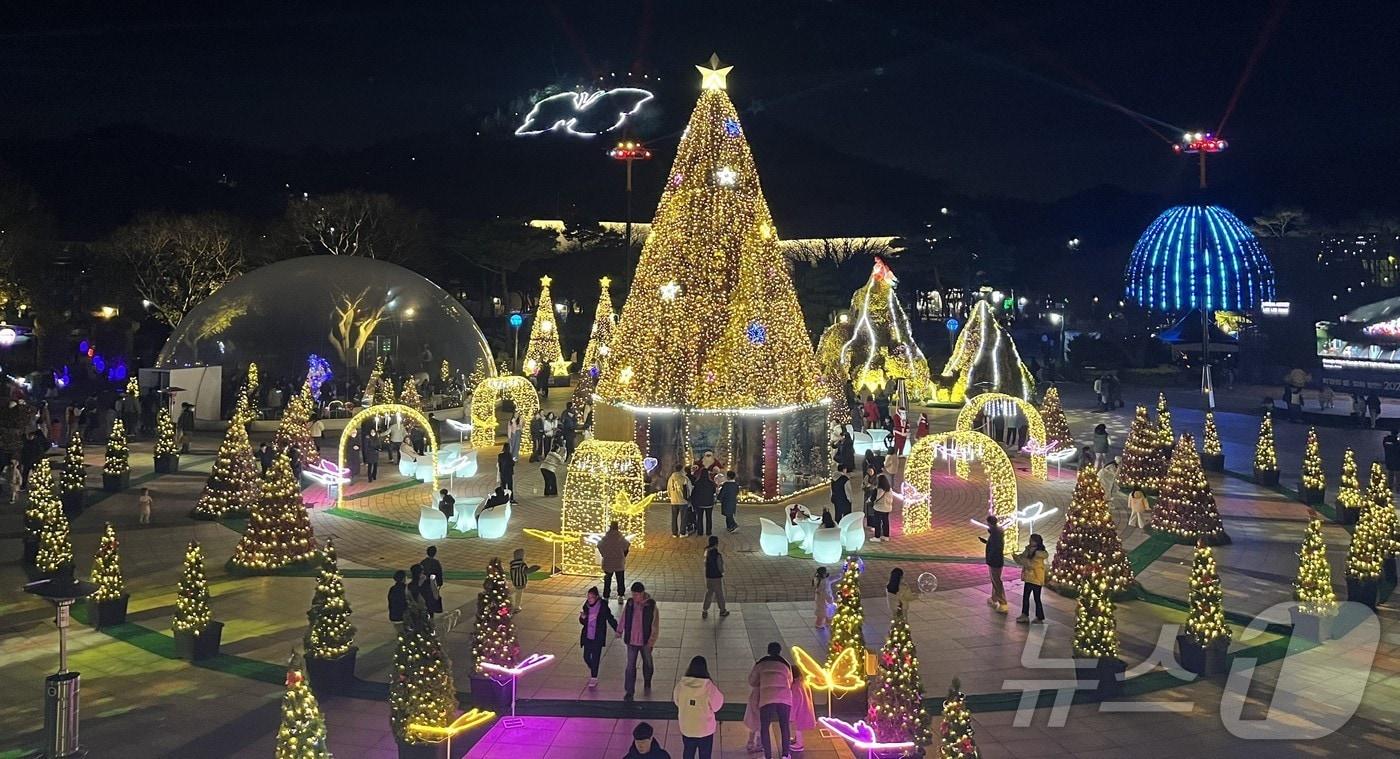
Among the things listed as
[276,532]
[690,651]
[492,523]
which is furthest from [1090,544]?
[276,532]

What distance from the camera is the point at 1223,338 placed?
5809cm

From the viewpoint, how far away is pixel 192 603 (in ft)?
33.7

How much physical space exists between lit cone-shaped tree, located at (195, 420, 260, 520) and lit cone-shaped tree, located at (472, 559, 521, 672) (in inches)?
409

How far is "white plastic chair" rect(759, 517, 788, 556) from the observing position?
14953 mm

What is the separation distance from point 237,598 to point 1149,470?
17564 mm

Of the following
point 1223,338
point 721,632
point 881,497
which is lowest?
point 721,632

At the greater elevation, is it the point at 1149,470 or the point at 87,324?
the point at 87,324

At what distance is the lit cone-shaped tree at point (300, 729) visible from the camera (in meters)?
6.32

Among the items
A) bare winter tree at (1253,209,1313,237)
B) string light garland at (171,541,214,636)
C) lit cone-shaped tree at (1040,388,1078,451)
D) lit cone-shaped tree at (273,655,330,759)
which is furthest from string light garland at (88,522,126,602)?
bare winter tree at (1253,209,1313,237)

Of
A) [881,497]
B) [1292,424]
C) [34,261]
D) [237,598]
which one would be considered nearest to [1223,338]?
[1292,424]

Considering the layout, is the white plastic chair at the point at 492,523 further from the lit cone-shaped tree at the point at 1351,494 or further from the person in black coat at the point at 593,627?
the lit cone-shaped tree at the point at 1351,494

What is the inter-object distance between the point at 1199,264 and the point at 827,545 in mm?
55791

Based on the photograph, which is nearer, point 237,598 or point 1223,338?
point 237,598

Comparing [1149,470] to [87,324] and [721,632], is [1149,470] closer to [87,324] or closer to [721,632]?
[721,632]
